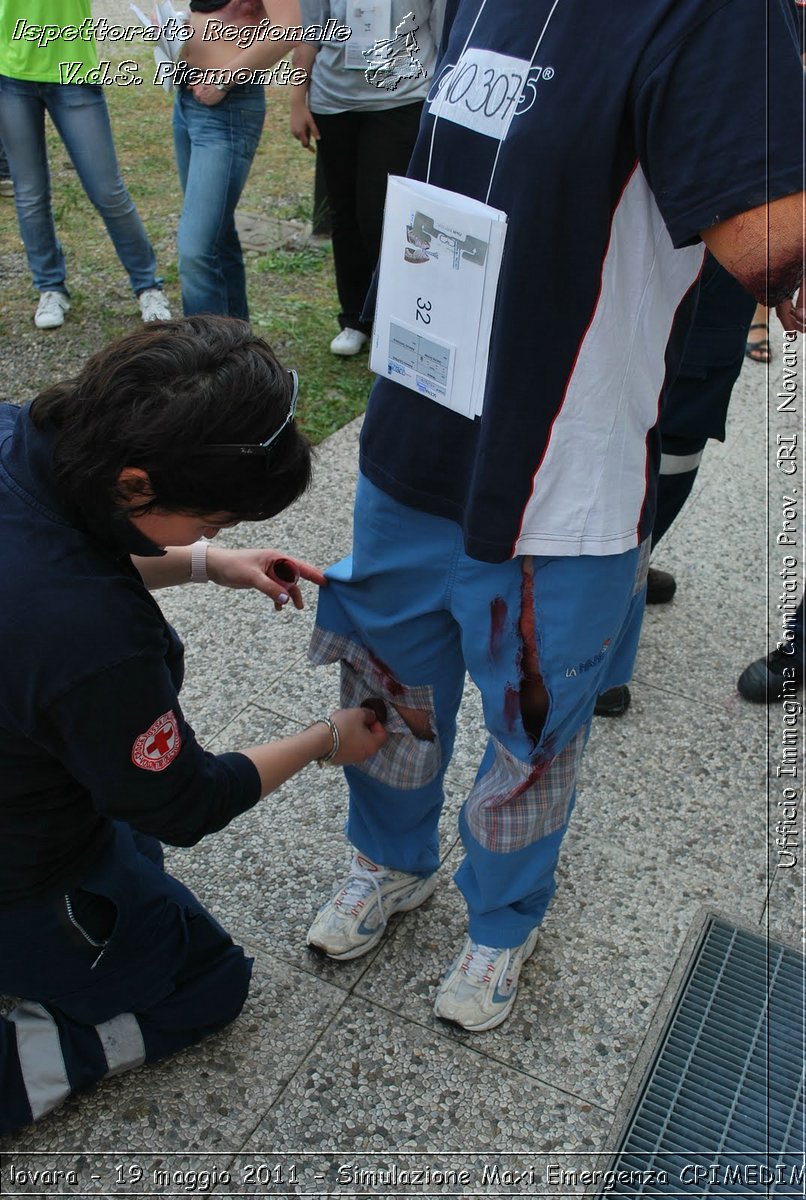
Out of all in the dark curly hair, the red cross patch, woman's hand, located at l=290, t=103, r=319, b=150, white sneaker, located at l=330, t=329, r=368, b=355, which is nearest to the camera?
Answer: the dark curly hair

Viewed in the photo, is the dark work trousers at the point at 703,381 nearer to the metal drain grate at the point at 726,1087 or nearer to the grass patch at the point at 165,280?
the metal drain grate at the point at 726,1087

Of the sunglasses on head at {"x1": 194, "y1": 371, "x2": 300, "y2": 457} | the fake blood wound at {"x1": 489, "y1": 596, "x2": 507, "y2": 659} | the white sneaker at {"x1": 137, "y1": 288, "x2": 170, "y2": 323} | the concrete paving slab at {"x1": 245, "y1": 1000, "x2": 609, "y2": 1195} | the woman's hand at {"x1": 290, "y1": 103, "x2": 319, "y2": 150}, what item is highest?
the sunglasses on head at {"x1": 194, "y1": 371, "x2": 300, "y2": 457}

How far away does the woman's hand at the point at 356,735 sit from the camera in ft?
6.25

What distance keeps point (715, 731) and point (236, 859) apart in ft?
4.30

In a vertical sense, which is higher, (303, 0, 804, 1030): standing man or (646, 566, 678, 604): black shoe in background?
(303, 0, 804, 1030): standing man

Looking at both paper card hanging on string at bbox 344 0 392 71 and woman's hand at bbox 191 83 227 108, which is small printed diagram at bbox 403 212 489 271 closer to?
paper card hanging on string at bbox 344 0 392 71

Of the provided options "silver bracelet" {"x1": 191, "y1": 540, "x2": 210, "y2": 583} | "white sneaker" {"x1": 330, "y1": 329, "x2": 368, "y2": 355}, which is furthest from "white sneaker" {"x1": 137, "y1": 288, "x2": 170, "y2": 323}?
"silver bracelet" {"x1": 191, "y1": 540, "x2": 210, "y2": 583}

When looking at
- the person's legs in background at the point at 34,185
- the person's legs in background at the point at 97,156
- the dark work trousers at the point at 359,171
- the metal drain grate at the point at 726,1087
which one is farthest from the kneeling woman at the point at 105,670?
the person's legs in background at the point at 34,185

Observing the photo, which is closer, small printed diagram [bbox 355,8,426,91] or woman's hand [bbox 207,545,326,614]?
woman's hand [bbox 207,545,326,614]

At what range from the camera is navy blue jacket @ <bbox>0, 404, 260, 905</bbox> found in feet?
4.47

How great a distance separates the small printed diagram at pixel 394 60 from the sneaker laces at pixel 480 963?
9.77 feet

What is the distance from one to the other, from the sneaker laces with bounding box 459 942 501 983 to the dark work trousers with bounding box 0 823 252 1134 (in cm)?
45

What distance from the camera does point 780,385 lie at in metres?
4.48

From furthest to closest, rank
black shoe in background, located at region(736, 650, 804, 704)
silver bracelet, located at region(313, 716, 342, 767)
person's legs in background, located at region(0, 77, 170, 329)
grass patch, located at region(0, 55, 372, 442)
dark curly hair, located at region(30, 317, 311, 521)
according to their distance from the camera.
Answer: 1. grass patch, located at region(0, 55, 372, 442)
2. person's legs in background, located at region(0, 77, 170, 329)
3. black shoe in background, located at region(736, 650, 804, 704)
4. silver bracelet, located at region(313, 716, 342, 767)
5. dark curly hair, located at region(30, 317, 311, 521)
